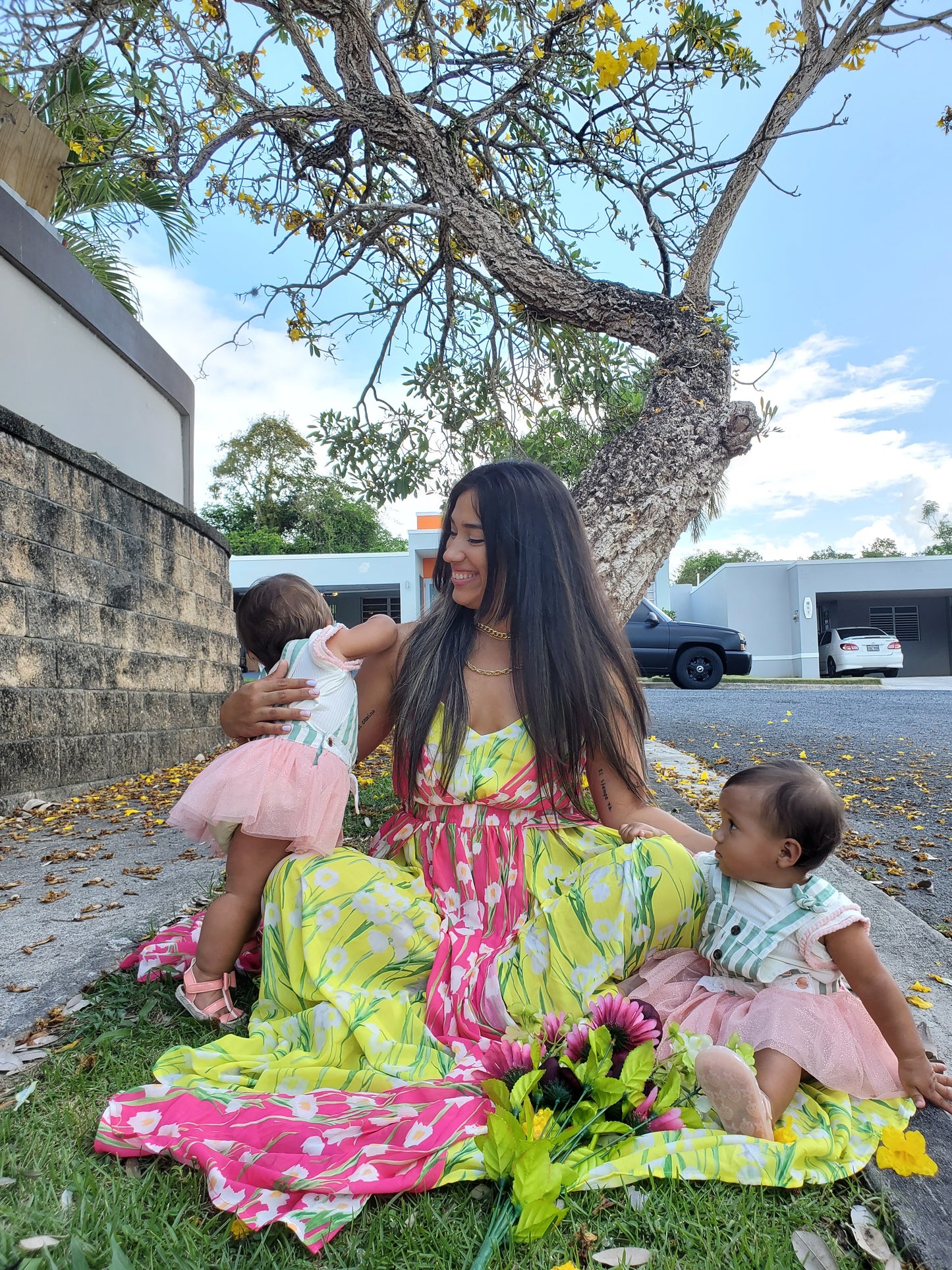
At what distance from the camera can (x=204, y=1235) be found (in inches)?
47.9

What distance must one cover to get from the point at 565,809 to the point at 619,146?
13.2 feet

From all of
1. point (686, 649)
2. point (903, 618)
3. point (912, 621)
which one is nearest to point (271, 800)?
point (686, 649)

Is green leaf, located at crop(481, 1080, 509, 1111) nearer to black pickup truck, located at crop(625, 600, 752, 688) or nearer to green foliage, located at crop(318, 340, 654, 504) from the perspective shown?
green foliage, located at crop(318, 340, 654, 504)

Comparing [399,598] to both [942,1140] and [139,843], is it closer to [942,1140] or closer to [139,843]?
[139,843]

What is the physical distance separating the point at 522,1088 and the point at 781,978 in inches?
25.3

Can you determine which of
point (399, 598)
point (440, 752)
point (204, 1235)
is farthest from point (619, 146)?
point (399, 598)

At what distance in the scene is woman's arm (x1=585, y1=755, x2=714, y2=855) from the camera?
2.09 meters

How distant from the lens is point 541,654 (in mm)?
2125

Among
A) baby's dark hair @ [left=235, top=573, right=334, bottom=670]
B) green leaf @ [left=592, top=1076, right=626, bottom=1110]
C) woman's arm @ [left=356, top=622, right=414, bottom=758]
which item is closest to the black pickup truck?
woman's arm @ [left=356, top=622, right=414, bottom=758]

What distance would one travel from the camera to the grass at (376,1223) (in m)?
1.17

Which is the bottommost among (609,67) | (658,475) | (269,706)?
(269,706)

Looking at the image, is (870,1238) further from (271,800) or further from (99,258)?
(99,258)

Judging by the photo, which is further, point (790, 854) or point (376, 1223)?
point (790, 854)

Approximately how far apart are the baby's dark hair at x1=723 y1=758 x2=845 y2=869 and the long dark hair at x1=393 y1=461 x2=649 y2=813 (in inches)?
18.7
